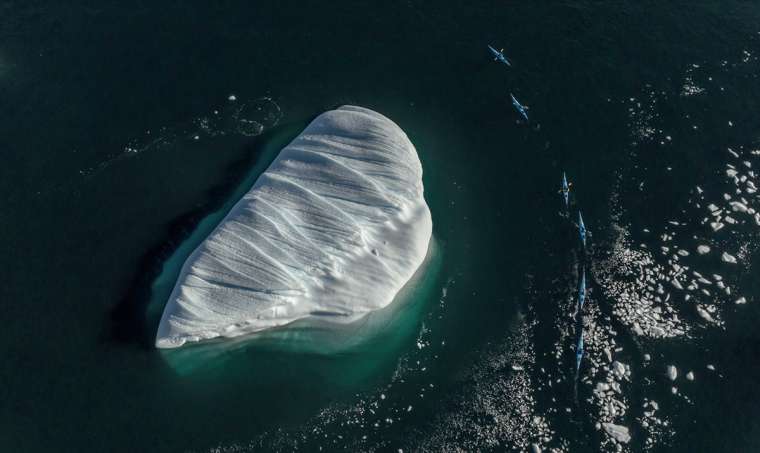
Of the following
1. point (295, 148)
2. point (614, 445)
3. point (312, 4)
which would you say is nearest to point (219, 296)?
point (295, 148)

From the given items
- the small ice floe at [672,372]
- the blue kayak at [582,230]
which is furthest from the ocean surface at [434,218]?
the blue kayak at [582,230]

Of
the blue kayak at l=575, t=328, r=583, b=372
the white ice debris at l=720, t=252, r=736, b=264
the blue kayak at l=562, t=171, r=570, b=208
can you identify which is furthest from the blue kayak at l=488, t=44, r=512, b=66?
the blue kayak at l=575, t=328, r=583, b=372

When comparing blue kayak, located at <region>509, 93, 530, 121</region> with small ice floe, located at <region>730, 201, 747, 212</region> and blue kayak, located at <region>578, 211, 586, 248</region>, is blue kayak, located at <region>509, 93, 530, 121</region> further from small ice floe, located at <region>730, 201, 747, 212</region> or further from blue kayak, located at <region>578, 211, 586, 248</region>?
small ice floe, located at <region>730, 201, 747, 212</region>

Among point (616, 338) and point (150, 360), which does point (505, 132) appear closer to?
point (616, 338)

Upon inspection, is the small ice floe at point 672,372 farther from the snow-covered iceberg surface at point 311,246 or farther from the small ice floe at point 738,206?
the snow-covered iceberg surface at point 311,246

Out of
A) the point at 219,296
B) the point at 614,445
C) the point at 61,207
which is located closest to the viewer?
the point at 614,445
